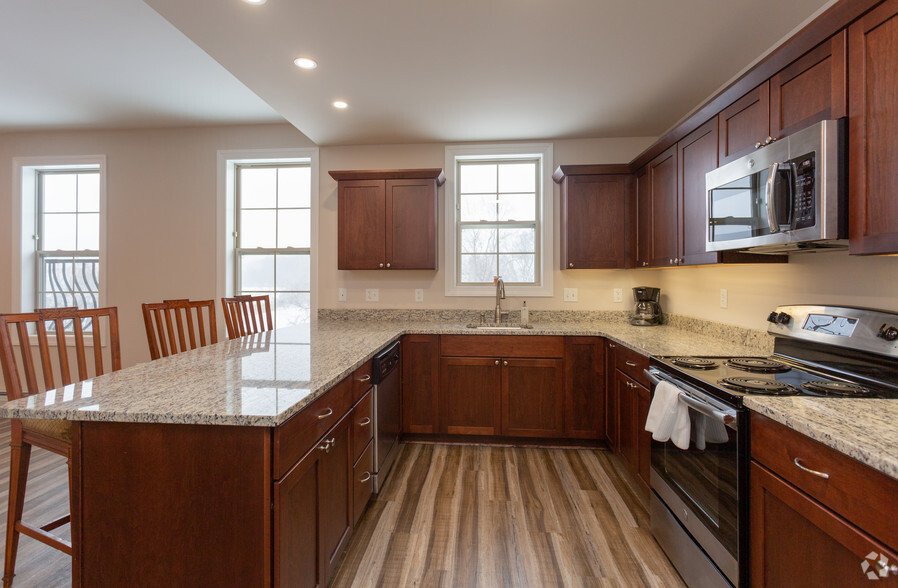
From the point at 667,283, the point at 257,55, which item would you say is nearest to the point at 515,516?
the point at 667,283

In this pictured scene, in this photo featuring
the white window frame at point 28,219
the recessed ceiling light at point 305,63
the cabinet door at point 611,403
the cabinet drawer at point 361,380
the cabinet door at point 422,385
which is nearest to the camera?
the cabinet drawer at point 361,380

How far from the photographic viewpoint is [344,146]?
3570mm

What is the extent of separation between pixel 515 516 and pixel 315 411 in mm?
1310

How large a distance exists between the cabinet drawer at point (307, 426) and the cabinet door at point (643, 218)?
2.27 metres

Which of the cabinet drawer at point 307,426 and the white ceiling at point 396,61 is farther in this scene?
the white ceiling at point 396,61

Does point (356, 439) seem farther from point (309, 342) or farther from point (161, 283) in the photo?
point (161, 283)

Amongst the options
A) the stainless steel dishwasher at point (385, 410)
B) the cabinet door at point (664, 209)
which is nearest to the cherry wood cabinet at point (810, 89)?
the cabinet door at point (664, 209)

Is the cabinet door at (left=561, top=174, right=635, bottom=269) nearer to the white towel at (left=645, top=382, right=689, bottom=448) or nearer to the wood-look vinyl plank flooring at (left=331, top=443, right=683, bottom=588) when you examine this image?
the wood-look vinyl plank flooring at (left=331, top=443, right=683, bottom=588)

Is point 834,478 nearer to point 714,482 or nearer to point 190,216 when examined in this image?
point 714,482

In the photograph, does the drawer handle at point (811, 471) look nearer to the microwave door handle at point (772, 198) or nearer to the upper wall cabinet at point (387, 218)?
the microwave door handle at point (772, 198)

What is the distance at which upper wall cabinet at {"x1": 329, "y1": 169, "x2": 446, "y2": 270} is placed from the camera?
3232 millimetres

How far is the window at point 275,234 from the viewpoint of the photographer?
378 cm

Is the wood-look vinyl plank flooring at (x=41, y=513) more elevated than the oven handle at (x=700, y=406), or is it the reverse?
the oven handle at (x=700, y=406)

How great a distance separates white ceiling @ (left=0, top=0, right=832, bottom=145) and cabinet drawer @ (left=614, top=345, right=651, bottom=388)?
163cm
